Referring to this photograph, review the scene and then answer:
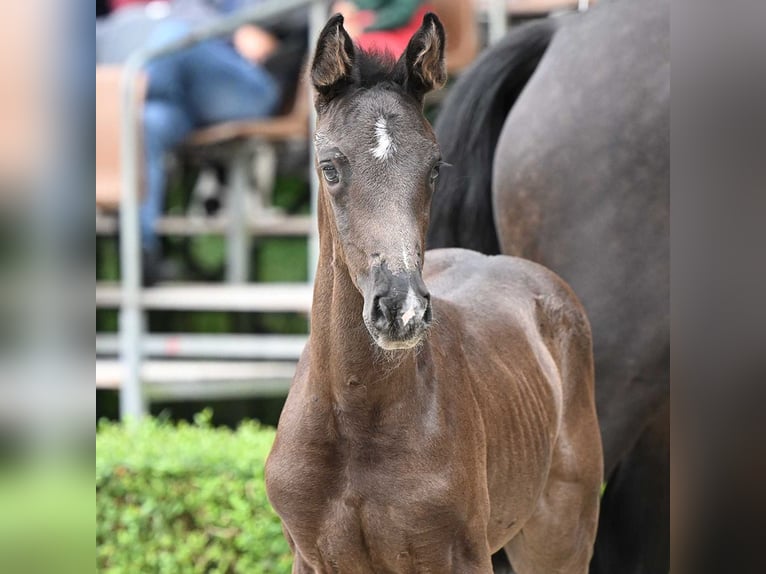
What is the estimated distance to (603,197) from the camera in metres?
3.36

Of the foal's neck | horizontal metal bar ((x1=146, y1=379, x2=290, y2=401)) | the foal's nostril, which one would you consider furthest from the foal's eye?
horizontal metal bar ((x1=146, y1=379, x2=290, y2=401))

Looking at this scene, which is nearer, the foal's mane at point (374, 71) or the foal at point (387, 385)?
the foal at point (387, 385)

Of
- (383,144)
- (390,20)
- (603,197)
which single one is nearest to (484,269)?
(603,197)

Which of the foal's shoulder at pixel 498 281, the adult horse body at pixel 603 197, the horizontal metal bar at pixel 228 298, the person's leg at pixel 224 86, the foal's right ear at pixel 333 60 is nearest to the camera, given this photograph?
the foal's right ear at pixel 333 60

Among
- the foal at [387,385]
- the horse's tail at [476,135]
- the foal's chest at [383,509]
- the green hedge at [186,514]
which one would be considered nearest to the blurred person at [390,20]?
the horse's tail at [476,135]

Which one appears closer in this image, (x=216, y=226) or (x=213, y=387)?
(x=213, y=387)

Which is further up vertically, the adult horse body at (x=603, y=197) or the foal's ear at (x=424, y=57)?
the foal's ear at (x=424, y=57)

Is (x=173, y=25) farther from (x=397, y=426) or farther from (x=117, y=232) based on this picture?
(x=397, y=426)

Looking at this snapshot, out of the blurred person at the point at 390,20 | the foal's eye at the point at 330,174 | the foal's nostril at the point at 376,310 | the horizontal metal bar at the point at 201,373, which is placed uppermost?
the blurred person at the point at 390,20

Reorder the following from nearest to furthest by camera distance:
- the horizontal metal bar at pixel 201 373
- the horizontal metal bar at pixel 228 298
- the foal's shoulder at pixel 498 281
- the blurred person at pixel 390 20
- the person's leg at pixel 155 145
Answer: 1. the foal's shoulder at pixel 498 281
2. the blurred person at pixel 390 20
3. the horizontal metal bar at pixel 228 298
4. the horizontal metal bar at pixel 201 373
5. the person's leg at pixel 155 145

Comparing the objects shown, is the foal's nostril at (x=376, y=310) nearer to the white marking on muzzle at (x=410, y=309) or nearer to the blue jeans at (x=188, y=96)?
the white marking on muzzle at (x=410, y=309)

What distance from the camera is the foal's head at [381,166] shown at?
181 cm

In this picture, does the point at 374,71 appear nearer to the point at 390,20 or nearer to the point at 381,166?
the point at 381,166

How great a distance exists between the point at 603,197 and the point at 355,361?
1.48 m
